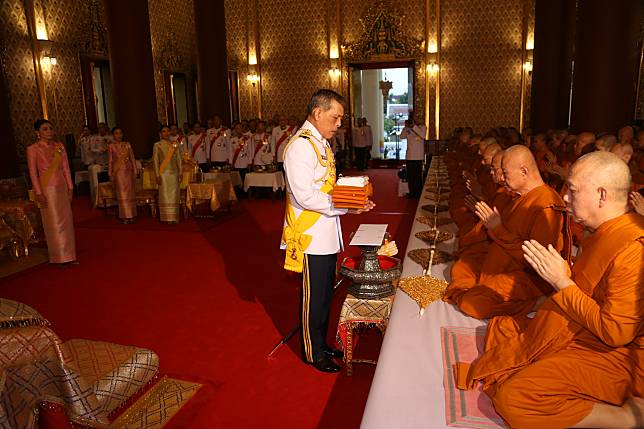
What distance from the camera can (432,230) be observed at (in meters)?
4.80

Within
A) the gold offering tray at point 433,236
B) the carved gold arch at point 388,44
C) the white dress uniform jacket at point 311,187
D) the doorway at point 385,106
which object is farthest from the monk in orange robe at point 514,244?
the doorway at point 385,106

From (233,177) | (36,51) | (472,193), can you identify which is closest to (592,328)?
(472,193)

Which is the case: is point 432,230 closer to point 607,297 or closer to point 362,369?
point 362,369

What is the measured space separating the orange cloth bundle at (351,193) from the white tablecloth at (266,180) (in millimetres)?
6961

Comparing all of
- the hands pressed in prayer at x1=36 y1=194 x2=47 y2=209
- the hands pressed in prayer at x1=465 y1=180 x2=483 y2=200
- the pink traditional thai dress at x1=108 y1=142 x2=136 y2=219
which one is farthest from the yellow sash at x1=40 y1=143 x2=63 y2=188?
the hands pressed in prayer at x1=465 y1=180 x2=483 y2=200

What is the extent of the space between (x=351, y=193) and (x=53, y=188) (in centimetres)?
427

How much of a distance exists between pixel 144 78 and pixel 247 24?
20.3 ft

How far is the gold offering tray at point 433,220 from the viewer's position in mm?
5242

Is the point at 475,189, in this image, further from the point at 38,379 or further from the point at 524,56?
the point at 524,56

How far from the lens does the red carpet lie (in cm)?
306

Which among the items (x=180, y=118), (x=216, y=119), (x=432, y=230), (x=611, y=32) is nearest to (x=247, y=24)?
(x=180, y=118)

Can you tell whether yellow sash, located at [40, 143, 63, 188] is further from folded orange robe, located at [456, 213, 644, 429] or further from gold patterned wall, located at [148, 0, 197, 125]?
gold patterned wall, located at [148, 0, 197, 125]

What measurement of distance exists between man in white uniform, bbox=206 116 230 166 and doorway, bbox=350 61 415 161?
5782 millimetres

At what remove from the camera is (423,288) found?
130 inches
